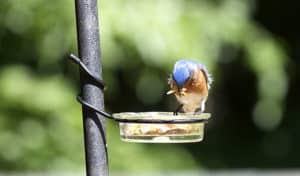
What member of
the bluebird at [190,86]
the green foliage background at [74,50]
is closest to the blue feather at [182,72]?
the bluebird at [190,86]

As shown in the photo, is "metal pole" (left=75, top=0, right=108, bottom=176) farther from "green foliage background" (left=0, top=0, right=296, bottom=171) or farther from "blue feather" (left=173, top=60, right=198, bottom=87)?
"green foliage background" (left=0, top=0, right=296, bottom=171)

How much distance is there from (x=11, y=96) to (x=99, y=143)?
117 centimetres

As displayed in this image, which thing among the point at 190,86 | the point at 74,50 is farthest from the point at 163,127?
the point at 74,50

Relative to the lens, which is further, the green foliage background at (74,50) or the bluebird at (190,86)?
the green foliage background at (74,50)

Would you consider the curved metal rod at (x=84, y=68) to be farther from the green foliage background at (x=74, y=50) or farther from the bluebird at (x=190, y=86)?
the green foliage background at (x=74, y=50)

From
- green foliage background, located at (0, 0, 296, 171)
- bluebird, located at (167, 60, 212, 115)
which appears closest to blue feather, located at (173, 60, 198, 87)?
bluebird, located at (167, 60, 212, 115)

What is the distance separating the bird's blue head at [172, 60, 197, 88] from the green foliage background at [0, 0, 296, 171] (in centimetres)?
106

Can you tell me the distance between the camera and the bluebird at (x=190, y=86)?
585 millimetres

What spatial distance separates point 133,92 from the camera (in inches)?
88.4

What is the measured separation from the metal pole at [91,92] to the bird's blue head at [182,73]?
0.25 ft

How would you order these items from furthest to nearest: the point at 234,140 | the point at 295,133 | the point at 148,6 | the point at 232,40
Result: the point at 234,140
the point at 295,133
the point at 232,40
the point at 148,6

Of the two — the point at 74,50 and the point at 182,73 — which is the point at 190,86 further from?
the point at 74,50

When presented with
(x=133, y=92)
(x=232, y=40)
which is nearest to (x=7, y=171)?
(x=133, y=92)

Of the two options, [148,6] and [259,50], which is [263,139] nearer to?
[259,50]
